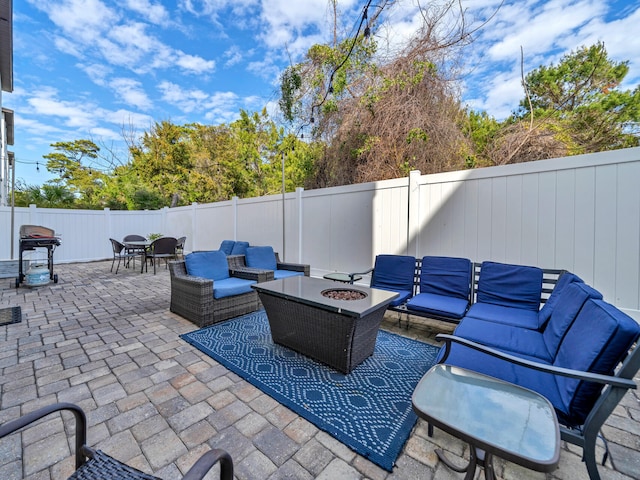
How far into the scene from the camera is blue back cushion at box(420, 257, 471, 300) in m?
3.17

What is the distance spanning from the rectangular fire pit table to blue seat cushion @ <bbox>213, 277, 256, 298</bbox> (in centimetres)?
91

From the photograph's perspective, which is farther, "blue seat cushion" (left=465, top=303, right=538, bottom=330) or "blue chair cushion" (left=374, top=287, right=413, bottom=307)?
"blue chair cushion" (left=374, top=287, right=413, bottom=307)

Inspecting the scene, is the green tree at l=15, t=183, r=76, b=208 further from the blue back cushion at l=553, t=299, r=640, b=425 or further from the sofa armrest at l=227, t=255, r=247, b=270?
the blue back cushion at l=553, t=299, r=640, b=425

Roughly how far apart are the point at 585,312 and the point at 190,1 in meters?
7.70

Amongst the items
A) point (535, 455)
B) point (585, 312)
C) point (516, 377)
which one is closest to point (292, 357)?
point (516, 377)

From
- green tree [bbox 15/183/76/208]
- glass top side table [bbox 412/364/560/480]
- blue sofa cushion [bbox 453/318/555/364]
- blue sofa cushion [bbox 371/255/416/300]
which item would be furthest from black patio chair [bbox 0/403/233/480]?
green tree [bbox 15/183/76/208]

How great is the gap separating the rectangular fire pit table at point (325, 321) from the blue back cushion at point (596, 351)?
115cm

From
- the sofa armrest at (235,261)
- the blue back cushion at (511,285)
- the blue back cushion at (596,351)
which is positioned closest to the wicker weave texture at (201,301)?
the sofa armrest at (235,261)

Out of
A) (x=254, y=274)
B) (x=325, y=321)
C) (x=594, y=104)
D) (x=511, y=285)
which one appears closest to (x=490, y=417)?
(x=325, y=321)

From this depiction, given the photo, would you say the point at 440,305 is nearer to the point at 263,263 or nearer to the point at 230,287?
the point at 230,287

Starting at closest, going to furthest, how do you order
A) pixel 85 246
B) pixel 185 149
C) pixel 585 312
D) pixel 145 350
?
pixel 585 312 < pixel 145 350 < pixel 85 246 < pixel 185 149

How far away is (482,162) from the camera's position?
5395 mm

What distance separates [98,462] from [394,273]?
3.29 m

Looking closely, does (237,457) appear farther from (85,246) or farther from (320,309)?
(85,246)
